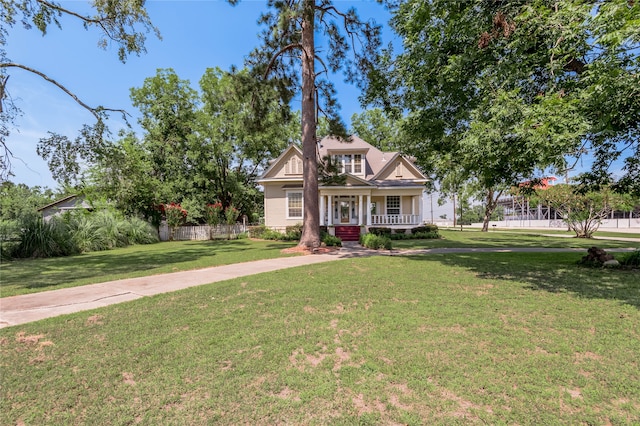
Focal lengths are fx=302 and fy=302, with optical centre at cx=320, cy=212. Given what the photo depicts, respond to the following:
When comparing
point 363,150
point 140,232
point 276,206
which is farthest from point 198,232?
point 363,150

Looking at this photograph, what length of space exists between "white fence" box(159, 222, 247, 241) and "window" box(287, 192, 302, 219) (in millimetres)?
5219

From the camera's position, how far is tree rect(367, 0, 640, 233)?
17.2 feet

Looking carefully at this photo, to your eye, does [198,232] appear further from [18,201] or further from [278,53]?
[18,201]

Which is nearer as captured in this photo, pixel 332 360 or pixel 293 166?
pixel 332 360

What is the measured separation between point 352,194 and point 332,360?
18.4 m

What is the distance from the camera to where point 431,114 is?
9.54 meters

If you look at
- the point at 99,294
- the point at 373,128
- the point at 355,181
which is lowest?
the point at 99,294

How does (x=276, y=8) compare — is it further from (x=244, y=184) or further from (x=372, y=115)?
(x=372, y=115)

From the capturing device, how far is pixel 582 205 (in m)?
21.1

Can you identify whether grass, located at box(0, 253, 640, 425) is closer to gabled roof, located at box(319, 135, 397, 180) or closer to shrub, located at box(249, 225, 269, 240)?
shrub, located at box(249, 225, 269, 240)

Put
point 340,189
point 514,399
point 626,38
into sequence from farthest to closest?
point 340,189, point 626,38, point 514,399

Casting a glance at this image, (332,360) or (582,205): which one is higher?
(582,205)

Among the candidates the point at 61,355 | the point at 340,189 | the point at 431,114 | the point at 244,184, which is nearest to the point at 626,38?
the point at 431,114

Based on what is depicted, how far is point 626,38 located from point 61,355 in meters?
9.05
